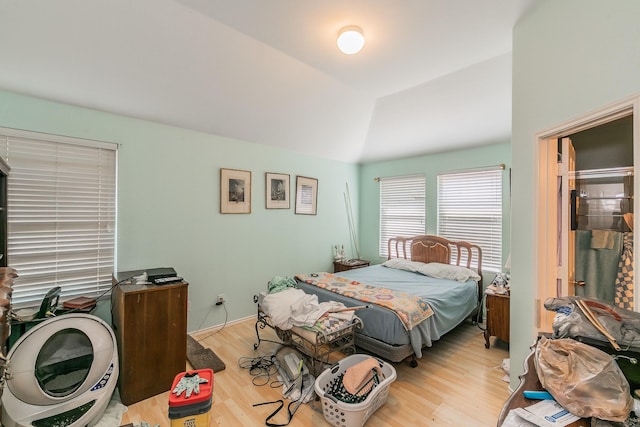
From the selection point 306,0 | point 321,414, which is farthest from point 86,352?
point 306,0

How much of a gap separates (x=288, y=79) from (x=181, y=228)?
7.00 ft

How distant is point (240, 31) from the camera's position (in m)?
2.37

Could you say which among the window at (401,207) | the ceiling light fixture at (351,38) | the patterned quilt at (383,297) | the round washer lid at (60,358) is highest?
the ceiling light fixture at (351,38)

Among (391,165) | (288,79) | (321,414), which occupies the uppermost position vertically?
(288,79)

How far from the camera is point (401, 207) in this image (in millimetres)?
4871

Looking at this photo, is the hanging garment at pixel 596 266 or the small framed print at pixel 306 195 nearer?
the hanging garment at pixel 596 266

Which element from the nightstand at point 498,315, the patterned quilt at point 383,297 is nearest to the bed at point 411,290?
the patterned quilt at point 383,297

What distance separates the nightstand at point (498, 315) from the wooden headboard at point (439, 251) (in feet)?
2.86

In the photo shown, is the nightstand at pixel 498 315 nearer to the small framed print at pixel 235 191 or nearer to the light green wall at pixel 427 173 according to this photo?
the light green wall at pixel 427 173

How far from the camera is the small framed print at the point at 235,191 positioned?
11.8 feet

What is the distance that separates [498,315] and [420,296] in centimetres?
85

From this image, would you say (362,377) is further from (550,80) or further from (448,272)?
(550,80)

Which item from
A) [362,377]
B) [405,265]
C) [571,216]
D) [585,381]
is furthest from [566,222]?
[405,265]

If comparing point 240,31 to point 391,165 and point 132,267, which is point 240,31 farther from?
point 391,165
